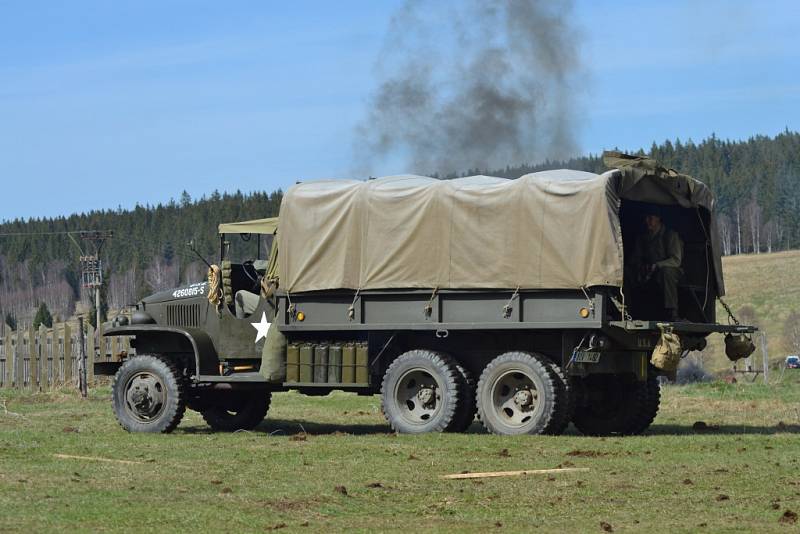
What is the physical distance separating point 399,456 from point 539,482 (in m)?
2.72

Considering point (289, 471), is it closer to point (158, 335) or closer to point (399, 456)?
point (399, 456)

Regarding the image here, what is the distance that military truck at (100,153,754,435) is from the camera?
17.6 meters

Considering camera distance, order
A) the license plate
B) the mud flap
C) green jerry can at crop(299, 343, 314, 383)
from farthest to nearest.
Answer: the mud flap < green jerry can at crop(299, 343, 314, 383) < the license plate

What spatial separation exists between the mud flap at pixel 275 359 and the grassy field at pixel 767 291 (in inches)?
1721

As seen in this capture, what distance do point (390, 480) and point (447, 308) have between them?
548cm

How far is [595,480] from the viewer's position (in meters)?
13.0

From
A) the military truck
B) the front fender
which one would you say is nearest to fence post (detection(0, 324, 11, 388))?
the military truck

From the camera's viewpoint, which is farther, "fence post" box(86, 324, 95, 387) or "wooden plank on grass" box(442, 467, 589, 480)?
"fence post" box(86, 324, 95, 387)

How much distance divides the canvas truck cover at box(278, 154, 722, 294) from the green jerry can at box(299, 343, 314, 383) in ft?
2.69

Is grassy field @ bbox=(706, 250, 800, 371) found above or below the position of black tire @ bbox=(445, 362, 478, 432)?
above

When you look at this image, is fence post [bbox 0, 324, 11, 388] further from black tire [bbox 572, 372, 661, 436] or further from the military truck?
black tire [bbox 572, 372, 661, 436]

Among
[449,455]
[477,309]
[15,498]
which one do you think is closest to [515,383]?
[477,309]

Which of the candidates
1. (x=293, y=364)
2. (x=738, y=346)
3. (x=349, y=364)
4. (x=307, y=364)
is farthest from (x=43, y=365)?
(x=738, y=346)

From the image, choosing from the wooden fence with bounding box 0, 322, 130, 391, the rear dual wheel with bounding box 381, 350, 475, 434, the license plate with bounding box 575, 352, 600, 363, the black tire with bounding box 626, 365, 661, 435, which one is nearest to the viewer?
the license plate with bounding box 575, 352, 600, 363
